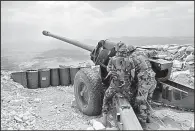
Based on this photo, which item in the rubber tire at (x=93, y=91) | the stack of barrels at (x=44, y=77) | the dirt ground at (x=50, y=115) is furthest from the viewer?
the stack of barrels at (x=44, y=77)

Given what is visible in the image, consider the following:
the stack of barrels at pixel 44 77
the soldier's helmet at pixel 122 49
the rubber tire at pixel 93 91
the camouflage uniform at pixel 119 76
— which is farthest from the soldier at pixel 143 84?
the stack of barrels at pixel 44 77

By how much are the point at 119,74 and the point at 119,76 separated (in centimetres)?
4

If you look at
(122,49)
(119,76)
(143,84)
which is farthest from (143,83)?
(122,49)

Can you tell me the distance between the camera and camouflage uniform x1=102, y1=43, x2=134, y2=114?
14.3 feet

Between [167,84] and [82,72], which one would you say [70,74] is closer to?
[82,72]

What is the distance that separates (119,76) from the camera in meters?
4.42

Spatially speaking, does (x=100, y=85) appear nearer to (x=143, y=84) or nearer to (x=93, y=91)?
(x=93, y=91)

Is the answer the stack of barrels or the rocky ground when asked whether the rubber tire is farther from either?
the stack of barrels

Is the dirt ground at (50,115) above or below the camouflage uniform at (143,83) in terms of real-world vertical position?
below

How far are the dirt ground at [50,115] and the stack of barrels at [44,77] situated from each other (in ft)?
3.64

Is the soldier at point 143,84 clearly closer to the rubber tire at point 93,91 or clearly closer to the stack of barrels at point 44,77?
the rubber tire at point 93,91

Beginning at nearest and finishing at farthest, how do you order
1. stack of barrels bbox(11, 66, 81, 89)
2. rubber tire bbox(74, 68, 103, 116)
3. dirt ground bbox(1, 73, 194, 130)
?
dirt ground bbox(1, 73, 194, 130), rubber tire bbox(74, 68, 103, 116), stack of barrels bbox(11, 66, 81, 89)

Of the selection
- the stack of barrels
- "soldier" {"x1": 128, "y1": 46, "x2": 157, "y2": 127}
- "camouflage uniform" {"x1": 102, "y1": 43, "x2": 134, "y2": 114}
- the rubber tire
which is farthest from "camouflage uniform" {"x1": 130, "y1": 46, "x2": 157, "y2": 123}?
the stack of barrels

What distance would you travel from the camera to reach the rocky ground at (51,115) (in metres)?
4.34
